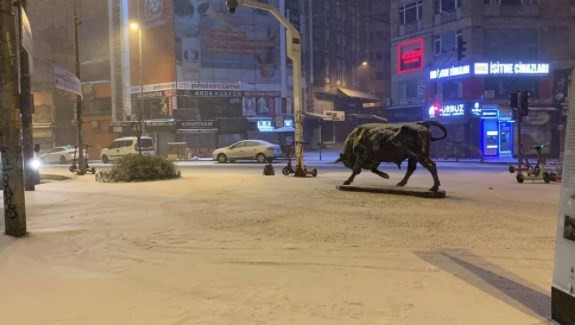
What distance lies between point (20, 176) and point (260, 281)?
15.5ft

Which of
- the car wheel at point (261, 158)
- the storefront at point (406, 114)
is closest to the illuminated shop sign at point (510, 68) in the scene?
the storefront at point (406, 114)

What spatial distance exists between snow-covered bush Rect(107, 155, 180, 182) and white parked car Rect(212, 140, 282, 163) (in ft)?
45.9

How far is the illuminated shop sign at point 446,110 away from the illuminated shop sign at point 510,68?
2772mm

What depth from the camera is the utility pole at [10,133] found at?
7.77 meters

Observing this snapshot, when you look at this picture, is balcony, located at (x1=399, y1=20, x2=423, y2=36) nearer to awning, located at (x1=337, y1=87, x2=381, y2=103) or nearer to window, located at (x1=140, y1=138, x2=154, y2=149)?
awning, located at (x1=337, y1=87, x2=381, y2=103)

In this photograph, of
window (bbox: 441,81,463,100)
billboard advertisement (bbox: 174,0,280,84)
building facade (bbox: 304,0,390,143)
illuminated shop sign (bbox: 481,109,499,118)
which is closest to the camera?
illuminated shop sign (bbox: 481,109,499,118)

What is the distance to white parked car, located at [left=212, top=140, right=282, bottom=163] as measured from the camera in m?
32.2

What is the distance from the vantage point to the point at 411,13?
1688 inches

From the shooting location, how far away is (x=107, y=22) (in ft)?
163

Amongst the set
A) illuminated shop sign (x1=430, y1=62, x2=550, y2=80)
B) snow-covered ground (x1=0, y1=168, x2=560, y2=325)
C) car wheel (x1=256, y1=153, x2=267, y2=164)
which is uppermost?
illuminated shop sign (x1=430, y1=62, x2=550, y2=80)

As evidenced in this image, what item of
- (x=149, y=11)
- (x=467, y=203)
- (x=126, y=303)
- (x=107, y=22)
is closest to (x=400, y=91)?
(x=149, y=11)

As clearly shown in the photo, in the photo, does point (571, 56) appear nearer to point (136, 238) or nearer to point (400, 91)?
point (400, 91)

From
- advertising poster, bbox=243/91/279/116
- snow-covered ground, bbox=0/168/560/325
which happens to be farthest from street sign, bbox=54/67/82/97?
advertising poster, bbox=243/91/279/116

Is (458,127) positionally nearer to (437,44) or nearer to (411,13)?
(437,44)
